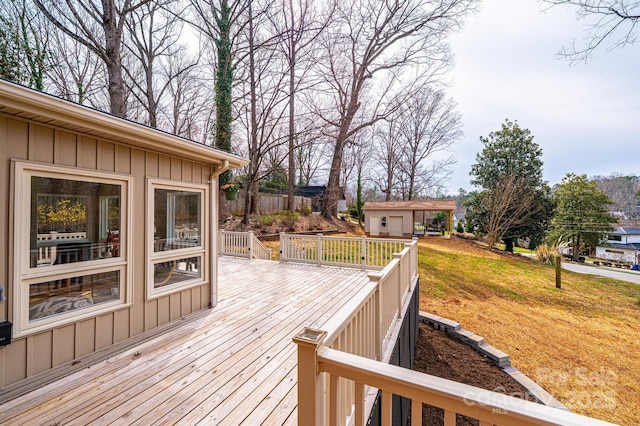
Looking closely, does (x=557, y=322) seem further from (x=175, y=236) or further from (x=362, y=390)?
(x=175, y=236)

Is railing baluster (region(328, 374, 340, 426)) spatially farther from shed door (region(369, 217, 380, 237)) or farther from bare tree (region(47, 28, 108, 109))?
shed door (region(369, 217, 380, 237))

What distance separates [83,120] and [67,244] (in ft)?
4.03

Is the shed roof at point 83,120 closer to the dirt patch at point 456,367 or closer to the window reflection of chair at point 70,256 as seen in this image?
the window reflection of chair at point 70,256

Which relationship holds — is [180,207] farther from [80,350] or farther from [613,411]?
[613,411]

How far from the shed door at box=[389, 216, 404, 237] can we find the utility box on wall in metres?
17.1

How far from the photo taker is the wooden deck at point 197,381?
6.63 feet

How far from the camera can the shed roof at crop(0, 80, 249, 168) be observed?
2051mm

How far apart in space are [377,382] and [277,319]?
2.88 m

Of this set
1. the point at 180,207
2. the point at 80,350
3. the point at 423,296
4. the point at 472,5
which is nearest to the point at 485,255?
the point at 423,296

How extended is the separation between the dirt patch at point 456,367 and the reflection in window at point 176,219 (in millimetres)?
3980

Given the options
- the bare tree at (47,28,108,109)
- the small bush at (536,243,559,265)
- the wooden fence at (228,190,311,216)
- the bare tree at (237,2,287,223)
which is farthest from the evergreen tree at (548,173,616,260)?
the bare tree at (47,28,108,109)

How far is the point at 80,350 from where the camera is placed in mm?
2686

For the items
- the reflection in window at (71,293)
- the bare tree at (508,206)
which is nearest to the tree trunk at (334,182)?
the bare tree at (508,206)

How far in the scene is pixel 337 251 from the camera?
760cm
